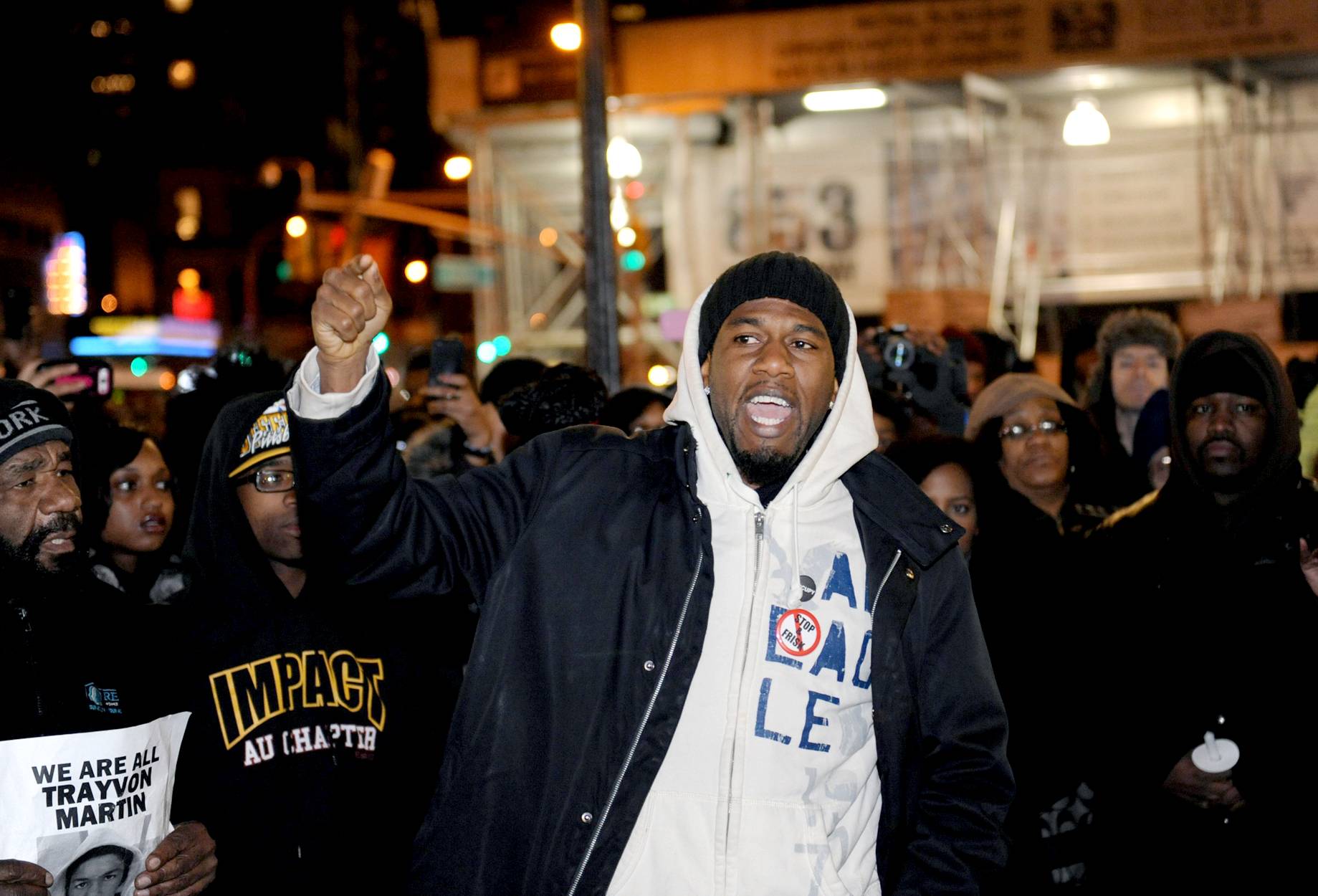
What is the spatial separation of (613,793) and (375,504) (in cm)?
80

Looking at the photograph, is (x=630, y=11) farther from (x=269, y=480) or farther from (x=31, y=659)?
(x=31, y=659)

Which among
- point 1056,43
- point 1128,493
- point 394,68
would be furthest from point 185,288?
point 1128,493

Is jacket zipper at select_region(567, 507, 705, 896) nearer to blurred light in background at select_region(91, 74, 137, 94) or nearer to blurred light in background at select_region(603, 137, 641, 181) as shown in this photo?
blurred light in background at select_region(603, 137, 641, 181)

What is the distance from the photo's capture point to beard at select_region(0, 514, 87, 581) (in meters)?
3.36

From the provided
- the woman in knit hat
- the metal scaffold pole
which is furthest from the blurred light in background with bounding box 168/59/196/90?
the woman in knit hat

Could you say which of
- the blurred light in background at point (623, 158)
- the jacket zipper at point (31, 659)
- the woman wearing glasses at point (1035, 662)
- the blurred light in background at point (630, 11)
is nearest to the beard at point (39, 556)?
the jacket zipper at point (31, 659)

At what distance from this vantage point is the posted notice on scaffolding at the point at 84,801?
3002 mm

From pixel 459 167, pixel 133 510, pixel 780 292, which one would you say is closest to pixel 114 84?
pixel 459 167

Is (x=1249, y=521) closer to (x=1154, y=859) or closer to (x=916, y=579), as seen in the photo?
(x=1154, y=859)

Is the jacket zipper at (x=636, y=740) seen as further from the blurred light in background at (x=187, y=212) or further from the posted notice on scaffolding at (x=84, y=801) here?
the blurred light in background at (x=187, y=212)

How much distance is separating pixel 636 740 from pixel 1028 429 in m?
3.18

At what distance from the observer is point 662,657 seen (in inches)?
117

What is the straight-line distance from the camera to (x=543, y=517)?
3092 millimetres

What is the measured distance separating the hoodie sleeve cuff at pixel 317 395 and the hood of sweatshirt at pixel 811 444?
2.89 ft
